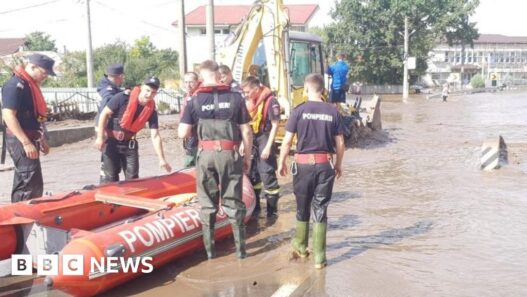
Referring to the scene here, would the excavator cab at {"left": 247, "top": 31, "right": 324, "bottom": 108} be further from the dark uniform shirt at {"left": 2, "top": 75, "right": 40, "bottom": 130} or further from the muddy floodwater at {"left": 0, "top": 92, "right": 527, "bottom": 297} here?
the dark uniform shirt at {"left": 2, "top": 75, "right": 40, "bottom": 130}

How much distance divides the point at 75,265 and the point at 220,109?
193cm

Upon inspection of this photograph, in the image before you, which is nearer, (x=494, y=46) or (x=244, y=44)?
(x=244, y=44)

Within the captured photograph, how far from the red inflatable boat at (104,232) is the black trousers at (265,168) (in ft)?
3.47

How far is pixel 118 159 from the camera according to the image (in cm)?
680

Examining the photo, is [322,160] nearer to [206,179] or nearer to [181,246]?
[206,179]

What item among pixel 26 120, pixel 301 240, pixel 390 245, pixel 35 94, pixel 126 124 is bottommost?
pixel 390 245

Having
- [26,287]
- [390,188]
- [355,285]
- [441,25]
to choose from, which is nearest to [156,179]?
[26,287]

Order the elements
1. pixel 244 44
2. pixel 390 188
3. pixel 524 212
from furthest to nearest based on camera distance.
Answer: pixel 244 44, pixel 390 188, pixel 524 212

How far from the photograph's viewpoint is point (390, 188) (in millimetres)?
9266

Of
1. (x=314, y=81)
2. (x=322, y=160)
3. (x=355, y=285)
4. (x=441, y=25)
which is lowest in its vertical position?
(x=355, y=285)

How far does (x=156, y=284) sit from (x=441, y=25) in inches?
2038

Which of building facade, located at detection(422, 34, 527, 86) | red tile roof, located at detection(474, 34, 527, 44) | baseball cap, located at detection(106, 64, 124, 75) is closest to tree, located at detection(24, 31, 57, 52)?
building facade, located at detection(422, 34, 527, 86)

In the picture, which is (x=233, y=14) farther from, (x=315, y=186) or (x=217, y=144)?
(x=315, y=186)

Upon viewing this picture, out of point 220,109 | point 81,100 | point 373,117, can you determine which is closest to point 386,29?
point 81,100
